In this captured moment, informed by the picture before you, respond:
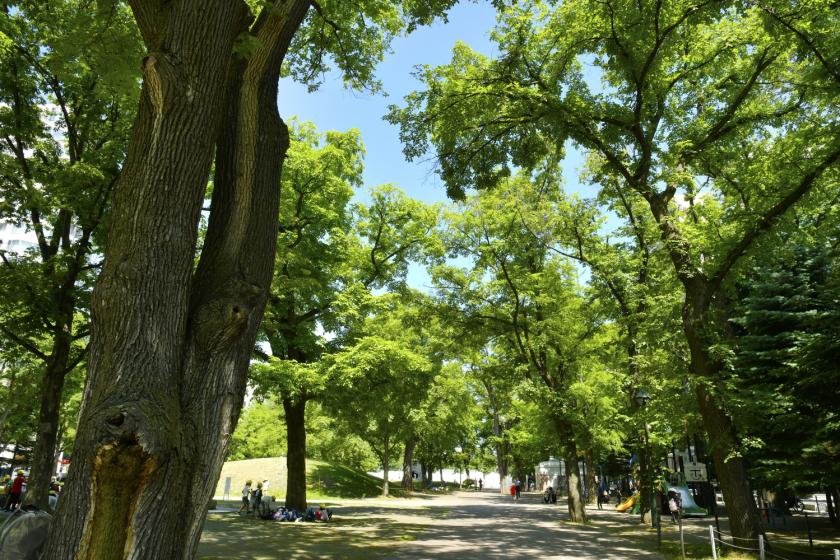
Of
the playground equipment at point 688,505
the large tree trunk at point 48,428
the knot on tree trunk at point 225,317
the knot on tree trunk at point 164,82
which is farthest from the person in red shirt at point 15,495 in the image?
the playground equipment at point 688,505

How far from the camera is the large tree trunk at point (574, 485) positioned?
74.6 ft

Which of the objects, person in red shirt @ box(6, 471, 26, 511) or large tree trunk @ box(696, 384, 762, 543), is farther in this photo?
person in red shirt @ box(6, 471, 26, 511)

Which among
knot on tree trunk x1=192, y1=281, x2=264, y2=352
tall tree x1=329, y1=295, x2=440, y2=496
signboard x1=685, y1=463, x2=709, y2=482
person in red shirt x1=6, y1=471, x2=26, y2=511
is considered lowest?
person in red shirt x1=6, y1=471, x2=26, y2=511

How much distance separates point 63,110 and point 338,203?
9.09m

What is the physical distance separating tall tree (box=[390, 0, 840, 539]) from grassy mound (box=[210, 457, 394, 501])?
28.1 metres

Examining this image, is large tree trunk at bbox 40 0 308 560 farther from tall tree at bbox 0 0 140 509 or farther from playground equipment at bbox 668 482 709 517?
playground equipment at bbox 668 482 709 517

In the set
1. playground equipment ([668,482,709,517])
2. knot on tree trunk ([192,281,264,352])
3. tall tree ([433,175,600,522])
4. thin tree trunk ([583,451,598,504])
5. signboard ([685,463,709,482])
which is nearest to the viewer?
knot on tree trunk ([192,281,264,352])

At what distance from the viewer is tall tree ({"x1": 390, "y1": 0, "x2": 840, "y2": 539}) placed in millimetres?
11664

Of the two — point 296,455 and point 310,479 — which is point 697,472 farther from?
point 310,479

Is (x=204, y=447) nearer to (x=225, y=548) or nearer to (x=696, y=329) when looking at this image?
(x=225, y=548)

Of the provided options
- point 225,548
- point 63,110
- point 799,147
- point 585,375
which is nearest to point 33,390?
point 63,110

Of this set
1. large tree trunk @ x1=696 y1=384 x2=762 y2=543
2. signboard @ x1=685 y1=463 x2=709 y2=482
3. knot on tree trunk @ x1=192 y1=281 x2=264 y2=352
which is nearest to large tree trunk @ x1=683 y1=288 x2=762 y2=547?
large tree trunk @ x1=696 y1=384 x2=762 y2=543

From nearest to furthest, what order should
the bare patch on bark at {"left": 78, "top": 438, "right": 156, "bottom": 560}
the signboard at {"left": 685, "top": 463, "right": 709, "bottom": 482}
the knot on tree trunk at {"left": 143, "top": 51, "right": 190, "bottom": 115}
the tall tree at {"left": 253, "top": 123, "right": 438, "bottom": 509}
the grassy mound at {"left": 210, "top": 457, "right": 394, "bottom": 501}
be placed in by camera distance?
1. the bare patch on bark at {"left": 78, "top": 438, "right": 156, "bottom": 560}
2. the knot on tree trunk at {"left": 143, "top": 51, "right": 190, "bottom": 115}
3. the signboard at {"left": 685, "top": 463, "right": 709, "bottom": 482}
4. the tall tree at {"left": 253, "top": 123, "right": 438, "bottom": 509}
5. the grassy mound at {"left": 210, "top": 457, "right": 394, "bottom": 501}

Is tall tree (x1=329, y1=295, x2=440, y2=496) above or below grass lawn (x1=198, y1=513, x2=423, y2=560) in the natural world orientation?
above
